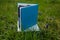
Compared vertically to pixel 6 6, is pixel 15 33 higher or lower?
lower

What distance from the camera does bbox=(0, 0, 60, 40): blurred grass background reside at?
104 inches

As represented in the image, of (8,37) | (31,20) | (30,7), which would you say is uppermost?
(30,7)

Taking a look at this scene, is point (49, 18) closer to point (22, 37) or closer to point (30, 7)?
point (30, 7)

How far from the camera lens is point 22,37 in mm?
2545

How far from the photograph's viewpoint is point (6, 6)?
3969mm

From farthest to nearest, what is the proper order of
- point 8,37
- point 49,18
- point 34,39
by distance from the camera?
point 49,18 → point 8,37 → point 34,39

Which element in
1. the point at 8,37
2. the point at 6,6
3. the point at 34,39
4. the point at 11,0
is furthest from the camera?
the point at 11,0

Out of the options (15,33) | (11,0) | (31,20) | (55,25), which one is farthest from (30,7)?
(11,0)

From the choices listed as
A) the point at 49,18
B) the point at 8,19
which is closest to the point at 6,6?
the point at 8,19

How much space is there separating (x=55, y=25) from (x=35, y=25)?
1.32 ft

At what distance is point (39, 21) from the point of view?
330 cm

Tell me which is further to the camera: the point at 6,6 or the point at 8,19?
the point at 6,6

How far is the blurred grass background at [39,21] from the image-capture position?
2.65m

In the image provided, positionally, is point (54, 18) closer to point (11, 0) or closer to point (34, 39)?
point (34, 39)
